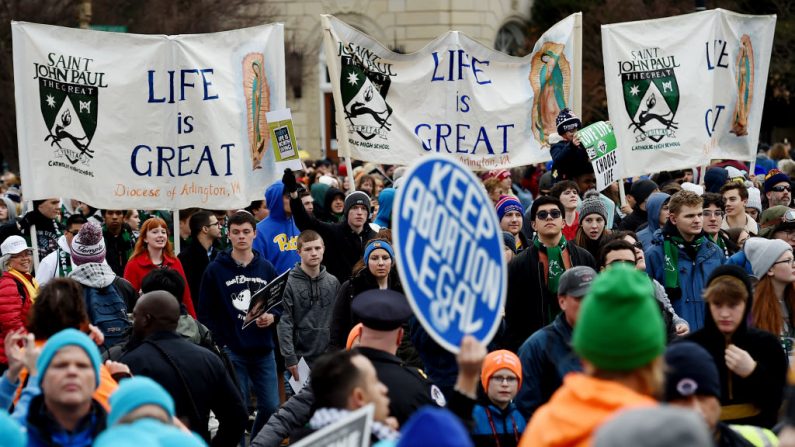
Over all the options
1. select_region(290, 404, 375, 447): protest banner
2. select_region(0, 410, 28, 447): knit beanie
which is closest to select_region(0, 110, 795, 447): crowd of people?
select_region(0, 410, 28, 447): knit beanie

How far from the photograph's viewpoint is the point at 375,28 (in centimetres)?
4481

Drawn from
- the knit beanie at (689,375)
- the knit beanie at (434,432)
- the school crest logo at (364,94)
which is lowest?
the knit beanie at (689,375)

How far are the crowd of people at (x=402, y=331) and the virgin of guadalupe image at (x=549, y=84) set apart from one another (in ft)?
2.43

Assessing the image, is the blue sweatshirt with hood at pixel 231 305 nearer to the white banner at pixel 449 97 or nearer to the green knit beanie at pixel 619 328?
the white banner at pixel 449 97

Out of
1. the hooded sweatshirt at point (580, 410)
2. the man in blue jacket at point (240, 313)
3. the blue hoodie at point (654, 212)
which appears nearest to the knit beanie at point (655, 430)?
the hooded sweatshirt at point (580, 410)

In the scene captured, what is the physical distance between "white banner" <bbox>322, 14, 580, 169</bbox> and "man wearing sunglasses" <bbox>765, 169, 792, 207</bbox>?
211cm

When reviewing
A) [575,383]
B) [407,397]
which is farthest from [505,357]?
[575,383]

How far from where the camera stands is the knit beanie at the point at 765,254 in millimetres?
7855

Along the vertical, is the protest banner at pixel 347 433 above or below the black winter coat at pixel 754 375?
above

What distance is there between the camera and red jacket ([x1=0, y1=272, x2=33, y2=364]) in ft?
30.3

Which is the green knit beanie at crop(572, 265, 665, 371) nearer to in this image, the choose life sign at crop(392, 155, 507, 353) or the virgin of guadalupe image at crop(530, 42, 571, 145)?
the choose life sign at crop(392, 155, 507, 353)

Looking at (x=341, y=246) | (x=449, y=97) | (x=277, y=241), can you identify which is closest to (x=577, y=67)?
(x=449, y=97)

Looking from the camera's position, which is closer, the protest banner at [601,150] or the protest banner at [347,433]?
the protest banner at [347,433]

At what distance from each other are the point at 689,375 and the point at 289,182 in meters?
6.44
